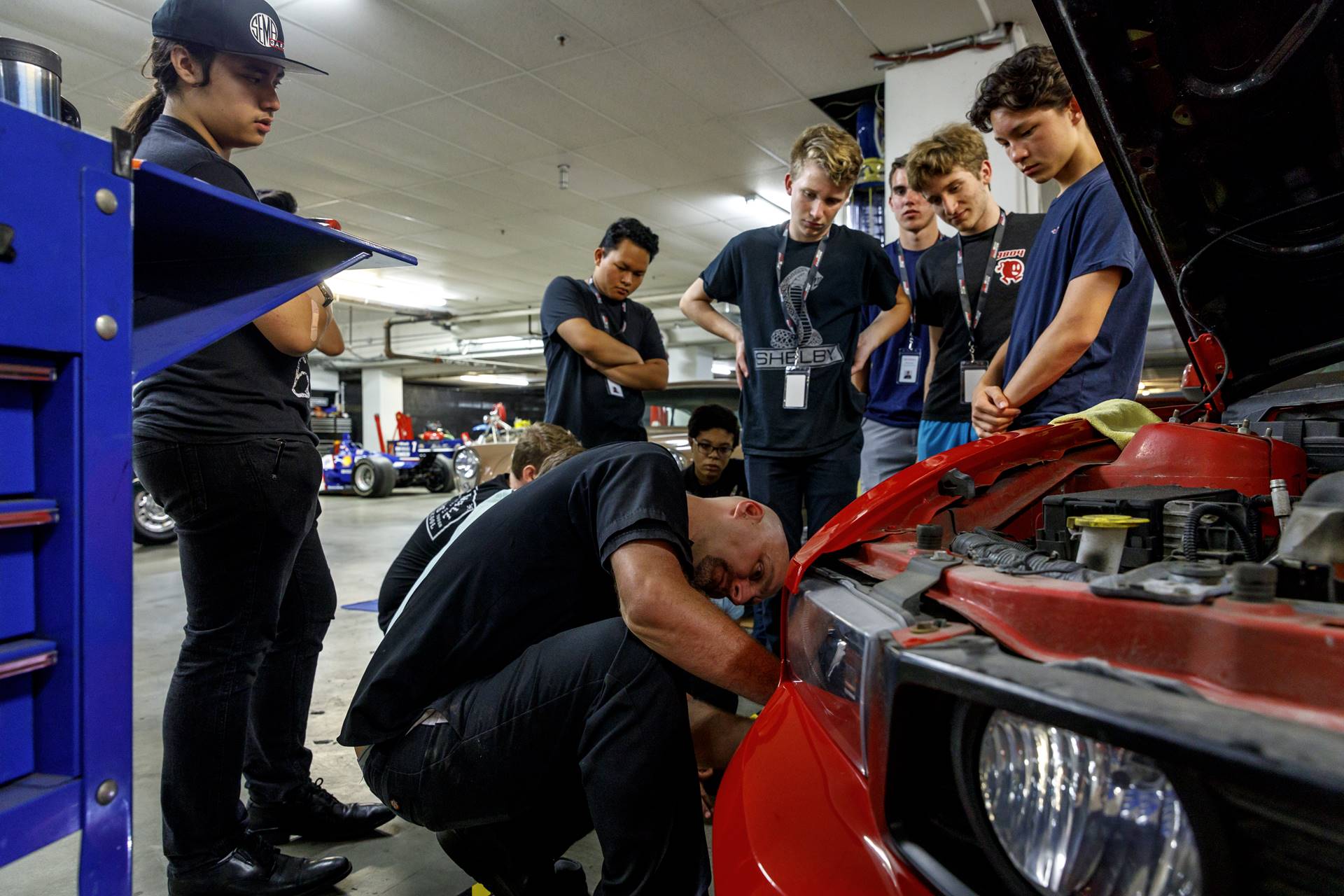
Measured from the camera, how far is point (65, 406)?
2.38ft

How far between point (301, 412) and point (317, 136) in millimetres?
4896

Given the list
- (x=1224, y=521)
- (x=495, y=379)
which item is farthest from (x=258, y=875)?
(x=495, y=379)

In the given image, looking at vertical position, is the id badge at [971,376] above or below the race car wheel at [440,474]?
above

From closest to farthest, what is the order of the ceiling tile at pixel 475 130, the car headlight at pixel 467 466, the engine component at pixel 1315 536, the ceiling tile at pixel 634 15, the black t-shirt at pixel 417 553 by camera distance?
the engine component at pixel 1315 536 < the black t-shirt at pixel 417 553 < the ceiling tile at pixel 634 15 < the ceiling tile at pixel 475 130 < the car headlight at pixel 467 466

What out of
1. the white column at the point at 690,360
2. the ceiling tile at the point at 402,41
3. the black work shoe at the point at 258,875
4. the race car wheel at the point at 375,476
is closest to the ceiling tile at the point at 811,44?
the ceiling tile at the point at 402,41

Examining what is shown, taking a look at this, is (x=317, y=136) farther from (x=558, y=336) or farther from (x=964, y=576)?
(x=964, y=576)

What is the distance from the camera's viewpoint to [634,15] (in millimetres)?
3895

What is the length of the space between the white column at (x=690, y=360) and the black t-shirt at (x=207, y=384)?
13.8 m

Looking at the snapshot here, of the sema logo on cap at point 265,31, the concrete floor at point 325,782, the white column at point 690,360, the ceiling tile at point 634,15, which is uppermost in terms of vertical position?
the ceiling tile at point 634,15

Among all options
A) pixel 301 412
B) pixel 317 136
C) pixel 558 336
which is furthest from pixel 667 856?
pixel 317 136

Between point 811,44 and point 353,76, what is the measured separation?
2.65m

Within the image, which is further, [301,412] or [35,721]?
[301,412]

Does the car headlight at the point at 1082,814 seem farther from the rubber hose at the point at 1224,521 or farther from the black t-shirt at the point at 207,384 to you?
the black t-shirt at the point at 207,384

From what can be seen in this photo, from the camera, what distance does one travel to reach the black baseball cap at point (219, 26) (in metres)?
1.24
